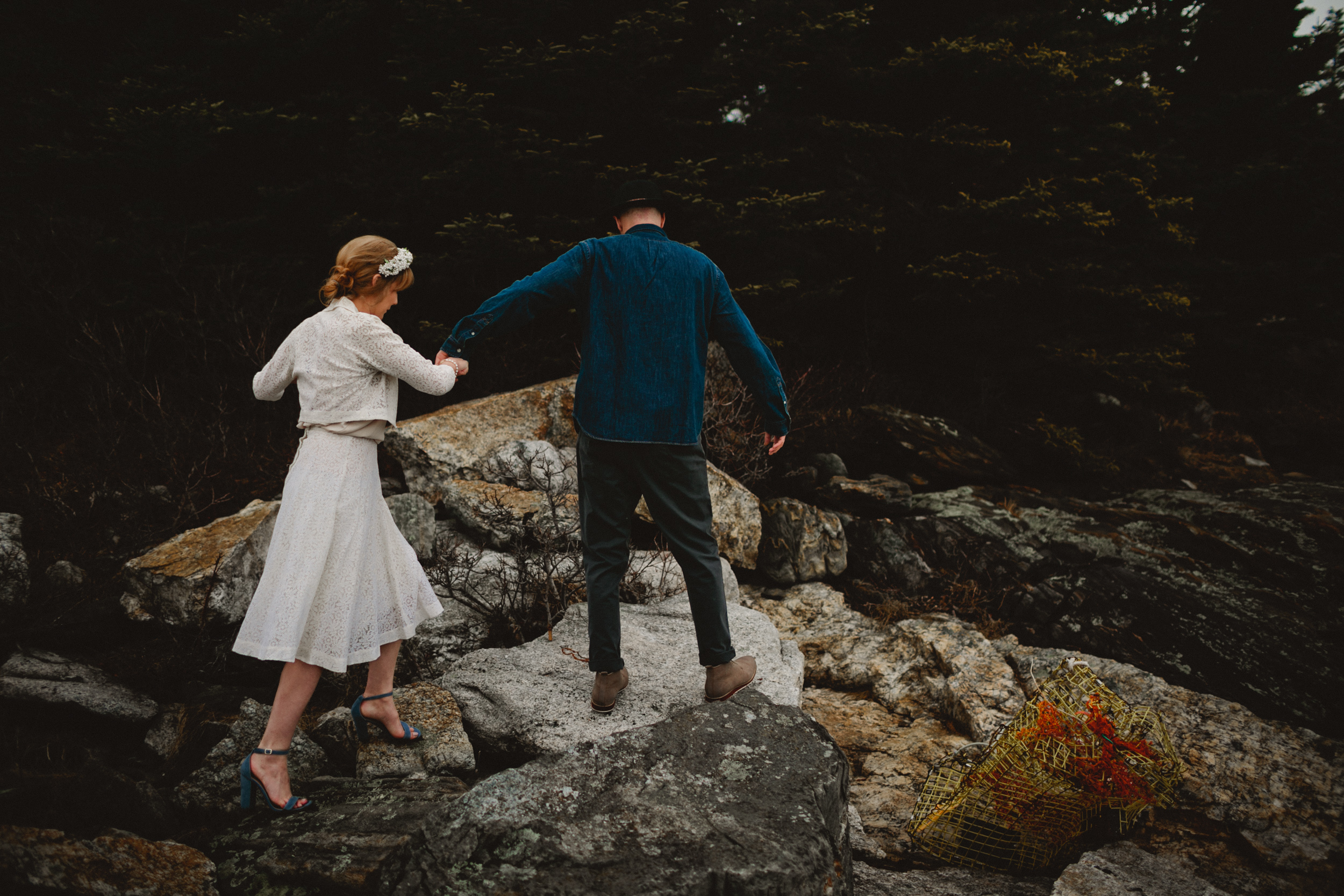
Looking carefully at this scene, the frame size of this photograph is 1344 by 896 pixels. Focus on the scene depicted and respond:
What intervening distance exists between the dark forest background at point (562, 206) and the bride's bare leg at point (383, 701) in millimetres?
3073

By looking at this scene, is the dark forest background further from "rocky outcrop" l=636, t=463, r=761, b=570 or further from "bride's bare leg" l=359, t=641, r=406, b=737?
"bride's bare leg" l=359, t=641, r=406, b=737

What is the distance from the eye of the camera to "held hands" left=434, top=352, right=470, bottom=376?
272 centimetres

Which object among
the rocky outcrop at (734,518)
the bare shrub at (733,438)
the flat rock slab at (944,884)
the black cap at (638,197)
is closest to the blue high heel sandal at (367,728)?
the flat rock slab at (944,884)

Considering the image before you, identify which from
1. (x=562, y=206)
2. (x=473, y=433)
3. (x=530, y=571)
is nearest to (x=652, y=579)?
(x=530, y=571)

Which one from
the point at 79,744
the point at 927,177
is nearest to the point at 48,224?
the point at 79,744

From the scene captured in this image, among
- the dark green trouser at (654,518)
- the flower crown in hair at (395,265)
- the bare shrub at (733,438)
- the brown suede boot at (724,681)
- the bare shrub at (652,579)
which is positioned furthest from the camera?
the bare shrub at (733,438)

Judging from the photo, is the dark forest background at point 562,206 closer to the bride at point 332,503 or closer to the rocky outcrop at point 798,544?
the rocky outcrop at point 798,544

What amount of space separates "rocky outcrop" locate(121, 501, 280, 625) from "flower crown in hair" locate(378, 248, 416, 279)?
75.0 inches

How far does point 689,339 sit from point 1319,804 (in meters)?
3.76

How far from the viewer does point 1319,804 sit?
133 inches

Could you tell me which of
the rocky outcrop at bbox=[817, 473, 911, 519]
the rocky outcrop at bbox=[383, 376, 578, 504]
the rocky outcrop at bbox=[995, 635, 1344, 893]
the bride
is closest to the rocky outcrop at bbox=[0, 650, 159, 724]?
the bride

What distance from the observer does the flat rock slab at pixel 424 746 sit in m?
2.81

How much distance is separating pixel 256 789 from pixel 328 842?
457 mm

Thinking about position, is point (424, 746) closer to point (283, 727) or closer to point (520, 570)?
point (283, 727)
